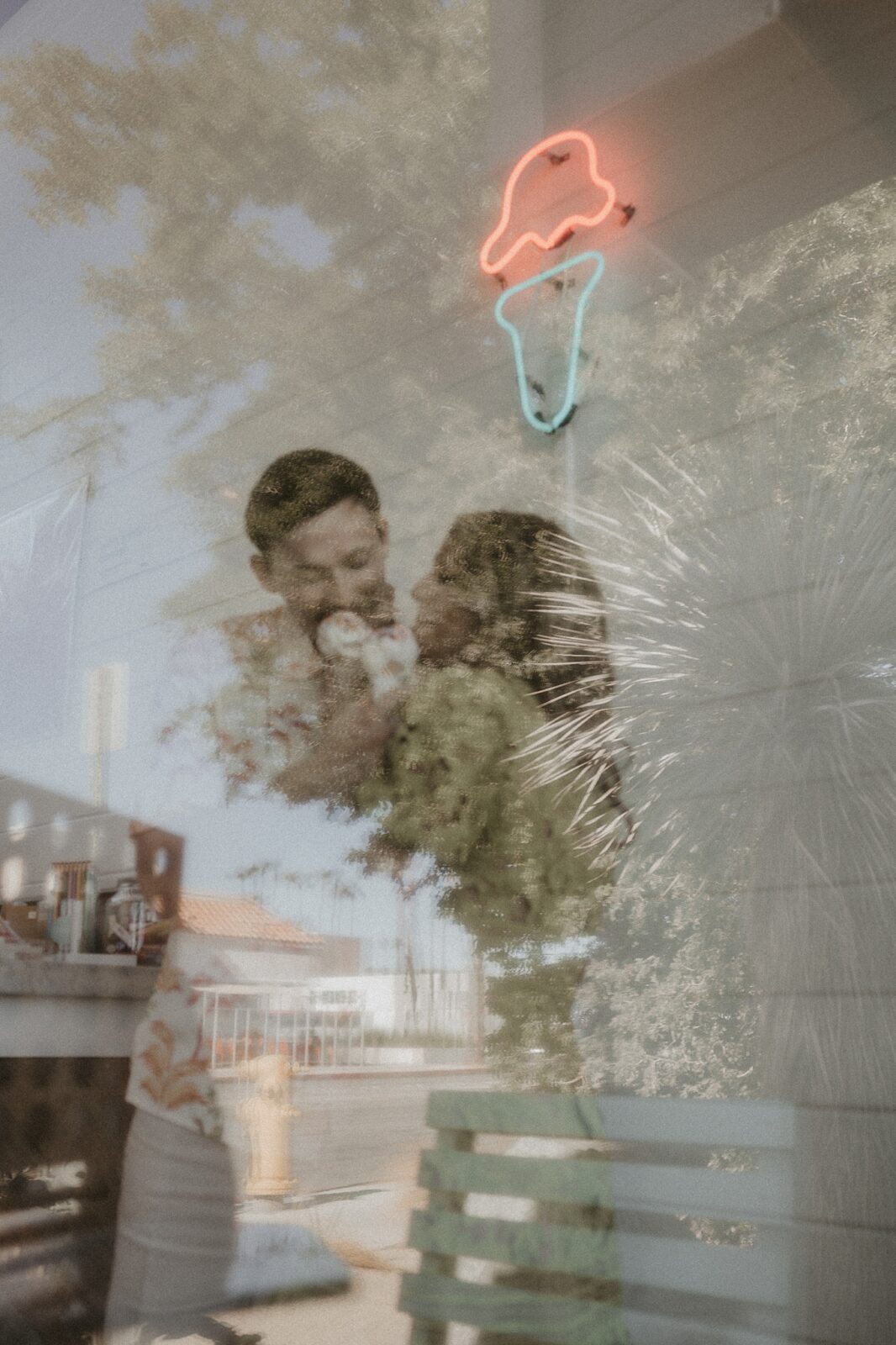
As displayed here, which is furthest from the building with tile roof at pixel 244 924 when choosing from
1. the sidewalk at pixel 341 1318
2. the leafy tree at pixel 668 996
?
the leafy tree at pixel 668 996

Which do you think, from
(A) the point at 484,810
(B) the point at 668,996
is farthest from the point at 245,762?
(B) the point at 668,996

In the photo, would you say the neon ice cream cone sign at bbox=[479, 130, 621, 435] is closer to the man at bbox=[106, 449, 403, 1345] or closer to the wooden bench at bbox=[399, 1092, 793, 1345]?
the man at bbox=[106, 449, 403, 1345]

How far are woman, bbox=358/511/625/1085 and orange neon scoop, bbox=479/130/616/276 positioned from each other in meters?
0.38

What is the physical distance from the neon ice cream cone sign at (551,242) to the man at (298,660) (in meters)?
0.32

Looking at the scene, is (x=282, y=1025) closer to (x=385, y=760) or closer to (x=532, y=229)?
(x=385, y=760)

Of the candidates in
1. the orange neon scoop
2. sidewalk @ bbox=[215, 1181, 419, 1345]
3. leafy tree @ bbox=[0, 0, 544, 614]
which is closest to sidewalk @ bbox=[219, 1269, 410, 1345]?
sidewalk @ bbox=[215, 1181, 419, 1345]

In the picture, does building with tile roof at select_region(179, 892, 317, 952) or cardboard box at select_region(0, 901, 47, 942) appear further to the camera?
cardboard box at select_region(0, 901, 47, 942)

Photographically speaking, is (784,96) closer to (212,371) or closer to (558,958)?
(558,958)

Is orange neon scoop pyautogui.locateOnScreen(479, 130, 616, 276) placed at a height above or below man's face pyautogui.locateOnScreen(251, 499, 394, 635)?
above

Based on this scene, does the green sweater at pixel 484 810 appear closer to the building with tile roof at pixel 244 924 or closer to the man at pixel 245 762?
the man at pixel 245 762

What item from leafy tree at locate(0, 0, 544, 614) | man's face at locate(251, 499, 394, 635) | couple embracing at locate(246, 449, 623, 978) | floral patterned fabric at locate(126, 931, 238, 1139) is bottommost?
floral patterned fabric at locate(126, 931, 238, 1139)

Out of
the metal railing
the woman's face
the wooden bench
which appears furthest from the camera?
the metal railing

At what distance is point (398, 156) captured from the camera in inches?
68.3

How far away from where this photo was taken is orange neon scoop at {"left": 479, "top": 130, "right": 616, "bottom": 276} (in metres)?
1.25
